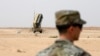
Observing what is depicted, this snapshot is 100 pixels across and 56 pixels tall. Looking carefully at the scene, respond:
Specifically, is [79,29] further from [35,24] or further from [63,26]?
[35,24]

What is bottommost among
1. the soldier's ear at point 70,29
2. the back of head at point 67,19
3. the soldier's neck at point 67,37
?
the soldier's neck at point 67,37

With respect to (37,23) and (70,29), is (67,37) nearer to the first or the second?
(70,29)

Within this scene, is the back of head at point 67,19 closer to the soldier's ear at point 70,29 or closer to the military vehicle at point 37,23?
the soldier's ear at point 70,29

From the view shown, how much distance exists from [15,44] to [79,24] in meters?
22.8

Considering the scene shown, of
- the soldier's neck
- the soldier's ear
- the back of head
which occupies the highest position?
the back of head

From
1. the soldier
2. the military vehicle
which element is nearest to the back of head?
the soldier

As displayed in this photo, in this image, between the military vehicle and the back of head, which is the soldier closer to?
the back of head

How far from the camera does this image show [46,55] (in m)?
3.26

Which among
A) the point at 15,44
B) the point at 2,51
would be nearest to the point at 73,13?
the point at 2,51

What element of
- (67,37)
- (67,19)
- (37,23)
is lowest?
(37,23)

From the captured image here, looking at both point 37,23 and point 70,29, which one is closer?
point 70,29

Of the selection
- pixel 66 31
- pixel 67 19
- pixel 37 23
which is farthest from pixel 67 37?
pixel 37 23

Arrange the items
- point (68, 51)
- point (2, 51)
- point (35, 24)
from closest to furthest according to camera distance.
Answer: point (68, 51) → point (2, 51) → point (35, 24)

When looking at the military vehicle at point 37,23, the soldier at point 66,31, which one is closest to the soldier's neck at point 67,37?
the soldier at point 66,31
